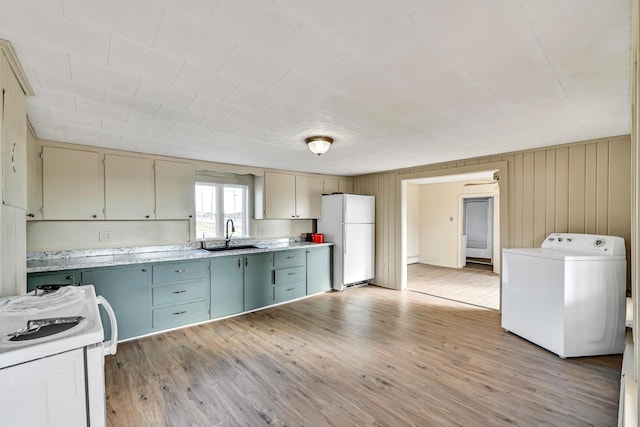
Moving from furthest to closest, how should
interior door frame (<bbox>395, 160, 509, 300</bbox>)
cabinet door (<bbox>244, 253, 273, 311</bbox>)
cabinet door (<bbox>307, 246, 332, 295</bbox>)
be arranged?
cabinet door (<bbox>307, 246, 332, 295</bbox>) → cabinet door (<bbox>244, 253, 273, 311</bbox>) → interior door frame (<bbox>395, 160, 509, 300</bbox>)

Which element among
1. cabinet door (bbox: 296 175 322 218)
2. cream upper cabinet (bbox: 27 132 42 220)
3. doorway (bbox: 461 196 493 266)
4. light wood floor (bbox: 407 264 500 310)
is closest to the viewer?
cream upper cabinet (bbox: 27 132 42 220)

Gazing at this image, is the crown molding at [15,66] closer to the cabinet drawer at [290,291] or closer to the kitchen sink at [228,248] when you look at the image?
the kitchen sink at [228,248]

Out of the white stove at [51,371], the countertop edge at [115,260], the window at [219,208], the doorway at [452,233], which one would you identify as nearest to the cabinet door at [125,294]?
the countertop edge at [115,260]

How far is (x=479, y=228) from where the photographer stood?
8539 millimetres

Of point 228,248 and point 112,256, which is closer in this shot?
point 112,256

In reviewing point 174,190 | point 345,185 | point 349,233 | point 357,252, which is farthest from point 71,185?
point 345,185

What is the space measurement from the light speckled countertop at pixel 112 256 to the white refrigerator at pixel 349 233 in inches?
49.2

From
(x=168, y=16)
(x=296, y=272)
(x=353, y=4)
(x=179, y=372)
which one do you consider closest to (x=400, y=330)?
(x=296, y=272)

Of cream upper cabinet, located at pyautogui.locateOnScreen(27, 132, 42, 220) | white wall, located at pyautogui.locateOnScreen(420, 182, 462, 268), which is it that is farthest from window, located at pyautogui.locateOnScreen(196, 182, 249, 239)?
white wall, located at pyautogui.locateOnScreen(420, 182, 462, 268)

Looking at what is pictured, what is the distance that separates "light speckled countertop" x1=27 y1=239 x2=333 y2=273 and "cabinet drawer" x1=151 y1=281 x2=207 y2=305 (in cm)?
35

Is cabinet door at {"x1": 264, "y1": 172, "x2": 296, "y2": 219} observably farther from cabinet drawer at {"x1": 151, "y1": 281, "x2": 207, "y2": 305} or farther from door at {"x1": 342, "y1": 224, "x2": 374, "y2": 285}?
cabinet drawer at {"x1": 151, "y1": 281, "x2": 207, "y2": 305}

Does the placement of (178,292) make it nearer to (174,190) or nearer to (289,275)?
(174,190)

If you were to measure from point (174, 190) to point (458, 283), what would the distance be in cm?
550

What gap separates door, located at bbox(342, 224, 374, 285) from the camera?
5219 millimetres
